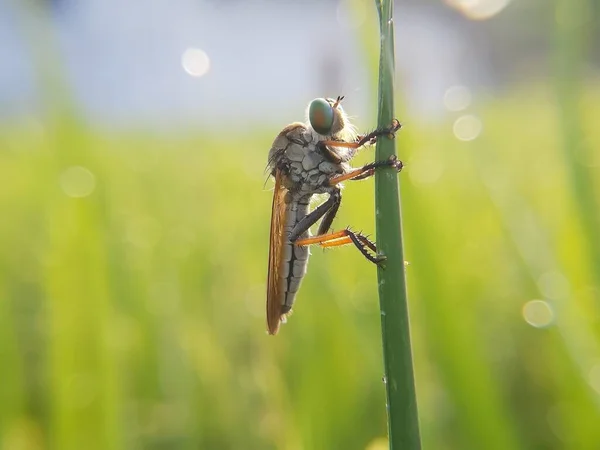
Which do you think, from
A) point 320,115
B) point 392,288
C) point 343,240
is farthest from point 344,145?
point 392,288

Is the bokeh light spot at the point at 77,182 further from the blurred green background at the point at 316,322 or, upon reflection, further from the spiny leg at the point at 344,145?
the spiny leg at the point at 344,145

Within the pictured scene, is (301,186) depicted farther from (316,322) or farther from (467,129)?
(467,129)

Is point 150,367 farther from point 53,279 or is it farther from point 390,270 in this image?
point 390,270

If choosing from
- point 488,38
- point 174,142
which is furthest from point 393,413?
point 488,38

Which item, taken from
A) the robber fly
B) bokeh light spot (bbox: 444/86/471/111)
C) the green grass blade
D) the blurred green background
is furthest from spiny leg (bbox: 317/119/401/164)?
bokeh light spot (bbox: 444/86/471/111)


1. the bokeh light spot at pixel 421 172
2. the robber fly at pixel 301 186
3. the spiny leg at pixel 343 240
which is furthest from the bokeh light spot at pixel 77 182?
the bokeh light spot at pixel 421 172

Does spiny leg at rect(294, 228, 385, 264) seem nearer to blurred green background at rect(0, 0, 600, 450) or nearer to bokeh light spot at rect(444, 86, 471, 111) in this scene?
blurred green background at rect(0, 0, 600, 450)
